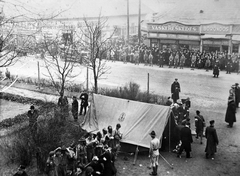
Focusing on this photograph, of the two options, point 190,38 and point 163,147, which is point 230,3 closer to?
point 190,38

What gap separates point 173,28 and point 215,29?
4.05 m

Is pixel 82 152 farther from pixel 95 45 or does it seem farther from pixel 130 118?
pixel 95 45

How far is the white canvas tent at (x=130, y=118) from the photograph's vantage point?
11.3m

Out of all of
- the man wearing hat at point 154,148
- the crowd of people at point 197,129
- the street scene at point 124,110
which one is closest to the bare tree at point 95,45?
the street scene at point 124,110

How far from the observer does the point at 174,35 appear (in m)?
30.5

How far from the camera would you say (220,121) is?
14.7 meters

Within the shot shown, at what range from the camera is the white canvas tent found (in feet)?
36.9

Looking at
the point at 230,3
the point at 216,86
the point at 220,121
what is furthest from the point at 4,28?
the point at 230,3

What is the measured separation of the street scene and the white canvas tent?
0.12 feet

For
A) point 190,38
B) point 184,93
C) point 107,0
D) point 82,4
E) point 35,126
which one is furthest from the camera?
point 107,0

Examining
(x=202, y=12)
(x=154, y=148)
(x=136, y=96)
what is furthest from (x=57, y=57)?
(x=202, y=12)

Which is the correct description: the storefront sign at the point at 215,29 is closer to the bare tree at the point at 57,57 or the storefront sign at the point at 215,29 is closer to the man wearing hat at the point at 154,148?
the bare tree at the point at 57,57

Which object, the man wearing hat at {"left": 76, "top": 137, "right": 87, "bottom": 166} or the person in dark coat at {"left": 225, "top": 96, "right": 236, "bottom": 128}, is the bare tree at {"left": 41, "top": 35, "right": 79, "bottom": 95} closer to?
the man wearing hat at {"left": 76, "top": 137, "right": 87, "bottom": 166}

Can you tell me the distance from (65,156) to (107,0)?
1642 inches
